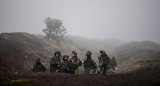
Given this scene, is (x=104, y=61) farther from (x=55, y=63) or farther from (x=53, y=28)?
(x=53, y=28)

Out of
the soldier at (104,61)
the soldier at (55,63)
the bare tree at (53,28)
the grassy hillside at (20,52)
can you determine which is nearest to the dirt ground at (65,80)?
the soldier at (104,61)

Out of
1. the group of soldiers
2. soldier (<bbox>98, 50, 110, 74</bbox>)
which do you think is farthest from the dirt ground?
the group of soldiers

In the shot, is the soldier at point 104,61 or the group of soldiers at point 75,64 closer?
the soldier at point 104,61

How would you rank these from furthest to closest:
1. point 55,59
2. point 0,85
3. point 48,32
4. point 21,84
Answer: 1. point 48,32
2. point 55,59
3. point 21,84
4. point 0,85

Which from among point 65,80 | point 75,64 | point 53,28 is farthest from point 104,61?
point 53,28

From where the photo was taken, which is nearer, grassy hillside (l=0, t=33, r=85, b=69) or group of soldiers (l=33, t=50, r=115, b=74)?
group of soldiers (l=33, t=50, r=115, b=74)

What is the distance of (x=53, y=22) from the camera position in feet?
111

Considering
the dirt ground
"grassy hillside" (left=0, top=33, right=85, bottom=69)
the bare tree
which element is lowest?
the dirt ground

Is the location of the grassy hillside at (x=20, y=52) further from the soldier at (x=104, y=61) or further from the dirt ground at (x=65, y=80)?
the soldier at (x=104, y=61)

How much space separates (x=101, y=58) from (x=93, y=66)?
3.70 ft

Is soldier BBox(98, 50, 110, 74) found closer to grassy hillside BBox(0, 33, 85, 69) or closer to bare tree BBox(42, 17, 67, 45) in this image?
grassy hillside BBox(0, 33, 85, 69)

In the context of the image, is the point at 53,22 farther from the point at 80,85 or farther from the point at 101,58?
the point at 80,85

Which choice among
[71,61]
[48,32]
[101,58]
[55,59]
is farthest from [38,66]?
[48,32]

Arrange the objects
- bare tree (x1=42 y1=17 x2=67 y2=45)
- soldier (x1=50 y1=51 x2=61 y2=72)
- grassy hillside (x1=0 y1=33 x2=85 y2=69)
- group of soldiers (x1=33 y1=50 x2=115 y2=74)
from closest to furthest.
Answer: group of soldiers (x1=33 y1=50 x2=115 y2=74) < soldier (x1=50 y1=51 x2=61 y2=72) < grassy hillside (x1=0 y1=33 x2=85 y2=69) < bare tree (x1=42 y1=17 x2=67 y2=45)
